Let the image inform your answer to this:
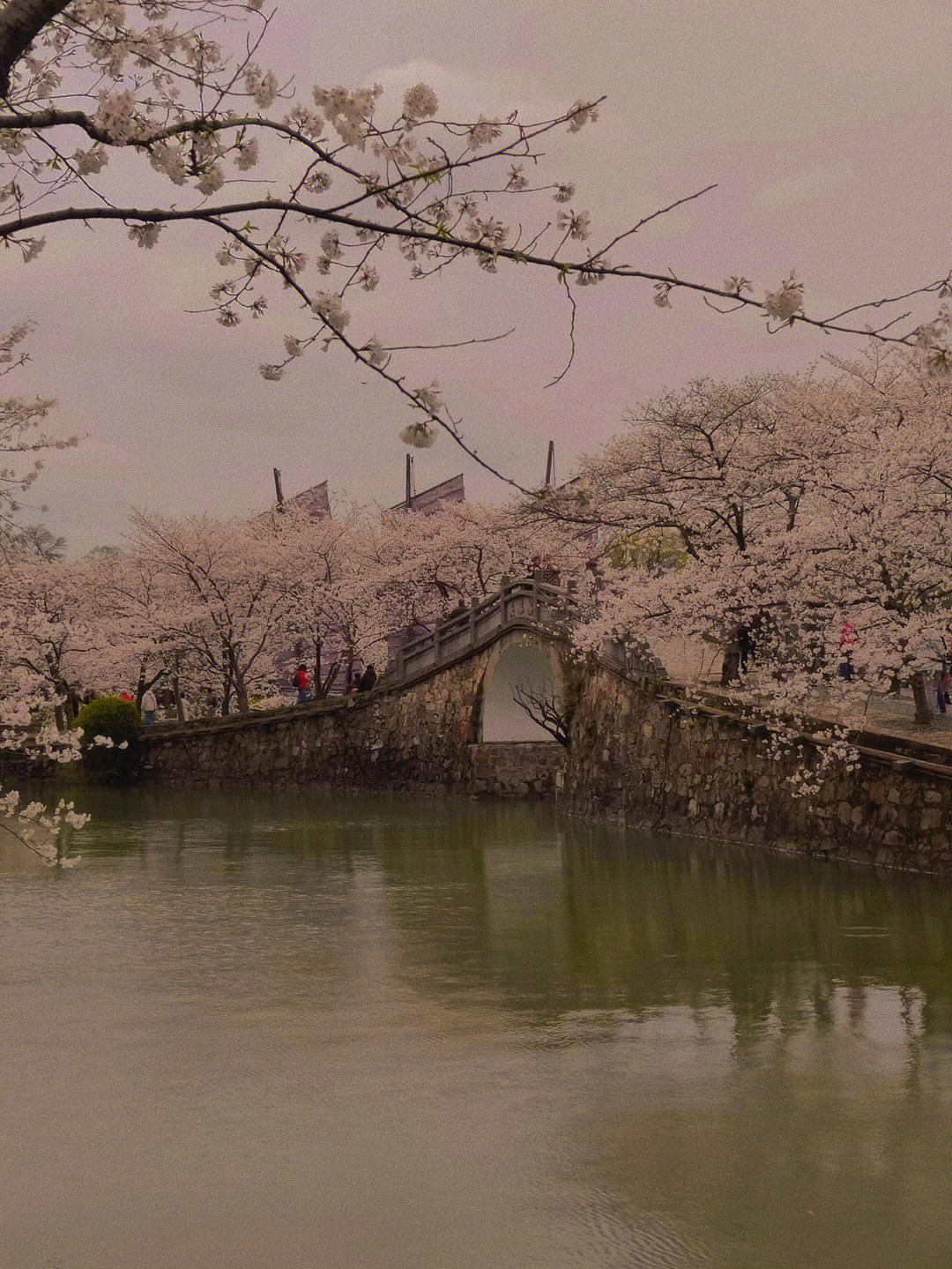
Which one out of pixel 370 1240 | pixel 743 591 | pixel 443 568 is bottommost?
pixel 370 1240

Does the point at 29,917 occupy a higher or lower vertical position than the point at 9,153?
lower

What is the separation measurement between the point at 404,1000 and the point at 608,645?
1565 cm

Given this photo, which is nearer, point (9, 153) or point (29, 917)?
point (9, 153)

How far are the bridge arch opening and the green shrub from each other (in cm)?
1022

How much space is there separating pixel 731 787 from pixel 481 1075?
13.5m

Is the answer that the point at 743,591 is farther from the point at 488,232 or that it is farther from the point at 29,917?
the point at 488,232

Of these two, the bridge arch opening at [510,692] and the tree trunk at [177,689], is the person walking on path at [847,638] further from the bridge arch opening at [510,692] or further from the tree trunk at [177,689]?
the tree trunk at [177,689]

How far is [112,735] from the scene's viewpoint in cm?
3822

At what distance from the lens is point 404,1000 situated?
1134 centimetres

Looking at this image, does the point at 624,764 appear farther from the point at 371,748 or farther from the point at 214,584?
the point at 214,584

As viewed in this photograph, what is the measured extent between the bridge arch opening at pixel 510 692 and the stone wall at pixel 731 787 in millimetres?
4764

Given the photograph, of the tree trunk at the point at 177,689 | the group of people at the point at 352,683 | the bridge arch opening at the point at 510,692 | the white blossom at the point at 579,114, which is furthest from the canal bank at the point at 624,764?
the white blossom at the point at 579,114

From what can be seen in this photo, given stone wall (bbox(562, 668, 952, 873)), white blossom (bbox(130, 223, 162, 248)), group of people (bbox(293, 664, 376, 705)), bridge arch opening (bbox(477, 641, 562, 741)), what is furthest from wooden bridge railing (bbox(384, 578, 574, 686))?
white blossom (bbox(130, 223, 162, 248))

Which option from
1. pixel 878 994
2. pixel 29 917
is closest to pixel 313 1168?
pixel 878 994
